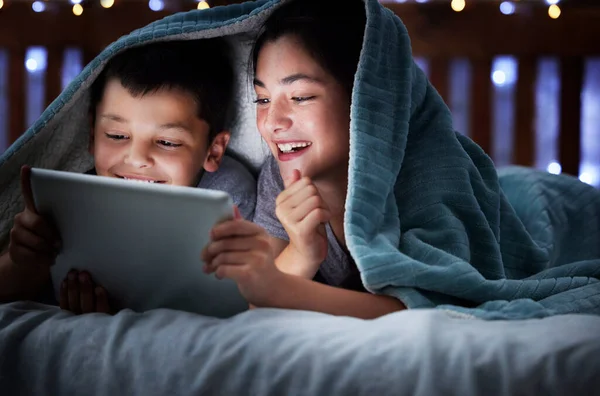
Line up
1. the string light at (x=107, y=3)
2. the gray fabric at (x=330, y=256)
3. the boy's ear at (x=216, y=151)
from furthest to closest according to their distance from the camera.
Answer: the string light at (x=107, y=3)
the boy's ear at (x=216, y=151)
the gray fabric at (x=330, y=256)

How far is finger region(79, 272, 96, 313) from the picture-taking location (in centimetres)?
95

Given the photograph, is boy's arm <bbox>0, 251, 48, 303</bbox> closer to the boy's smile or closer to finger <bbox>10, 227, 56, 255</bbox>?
finger <bbox>10, 227, 56, 255</bbox>

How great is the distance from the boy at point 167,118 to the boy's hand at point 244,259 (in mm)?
352

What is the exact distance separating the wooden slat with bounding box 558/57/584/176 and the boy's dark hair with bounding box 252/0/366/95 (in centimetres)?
134

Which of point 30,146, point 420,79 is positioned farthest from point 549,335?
point 30,146

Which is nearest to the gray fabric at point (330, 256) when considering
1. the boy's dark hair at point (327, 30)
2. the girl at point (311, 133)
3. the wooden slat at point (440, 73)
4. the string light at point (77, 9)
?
the girl at point (311, 133)

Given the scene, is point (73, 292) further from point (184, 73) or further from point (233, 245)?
point (184, 73)

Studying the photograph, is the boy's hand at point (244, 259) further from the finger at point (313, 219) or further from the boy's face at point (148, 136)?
the boy's face at point (148, 136)

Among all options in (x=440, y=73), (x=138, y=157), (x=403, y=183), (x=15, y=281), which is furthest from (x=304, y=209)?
(x=440, y=73)

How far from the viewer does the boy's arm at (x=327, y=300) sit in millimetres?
927

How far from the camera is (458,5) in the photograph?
88.4 inches

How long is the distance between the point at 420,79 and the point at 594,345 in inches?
23.7

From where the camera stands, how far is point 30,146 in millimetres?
1252

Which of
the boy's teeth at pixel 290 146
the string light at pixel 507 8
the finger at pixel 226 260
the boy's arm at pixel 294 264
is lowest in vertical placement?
the boy's arm at pixel 294 264
